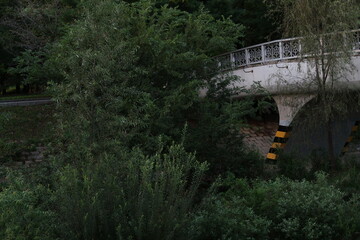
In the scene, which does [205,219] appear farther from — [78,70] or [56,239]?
[78,70]

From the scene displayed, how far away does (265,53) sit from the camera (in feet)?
60.3

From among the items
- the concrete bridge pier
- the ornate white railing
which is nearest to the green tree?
the ornate white railing

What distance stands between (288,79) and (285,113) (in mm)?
1422

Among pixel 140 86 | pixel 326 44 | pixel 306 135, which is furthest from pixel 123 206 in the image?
pixel 306 135

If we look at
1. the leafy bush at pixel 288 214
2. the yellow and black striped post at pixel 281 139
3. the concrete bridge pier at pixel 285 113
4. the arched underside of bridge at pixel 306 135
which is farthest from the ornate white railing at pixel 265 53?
the leafy bush at pixel 288 214

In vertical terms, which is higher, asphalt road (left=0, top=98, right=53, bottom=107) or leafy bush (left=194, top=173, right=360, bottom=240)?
asphalt road (left=0, top=98, right=53, bottom=107)

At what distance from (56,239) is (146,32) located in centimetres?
834

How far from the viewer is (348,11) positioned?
50.0ft

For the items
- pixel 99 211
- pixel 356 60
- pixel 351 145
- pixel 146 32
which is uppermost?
pixel 146 32

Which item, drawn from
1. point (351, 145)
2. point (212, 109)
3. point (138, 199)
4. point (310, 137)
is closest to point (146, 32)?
point (212, 109)

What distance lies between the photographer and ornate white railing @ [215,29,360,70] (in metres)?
16.7

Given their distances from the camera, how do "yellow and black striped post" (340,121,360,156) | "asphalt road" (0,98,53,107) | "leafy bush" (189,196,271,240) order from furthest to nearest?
"asphalt road" (0,98,53,107) < "yellow and black striped post" (340,121,360,156) < "leafy bush" (189,196,271,240)

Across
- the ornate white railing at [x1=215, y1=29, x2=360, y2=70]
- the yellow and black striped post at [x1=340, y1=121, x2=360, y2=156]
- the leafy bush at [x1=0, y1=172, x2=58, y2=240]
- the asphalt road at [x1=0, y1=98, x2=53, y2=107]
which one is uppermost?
the ornate white railing at [x1=215, y1=29, x2=360, y2=70]

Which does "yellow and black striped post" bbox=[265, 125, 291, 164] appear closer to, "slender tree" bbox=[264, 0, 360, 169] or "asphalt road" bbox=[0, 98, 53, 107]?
"slender tree" bbox=[264, 0, 360, 169]
